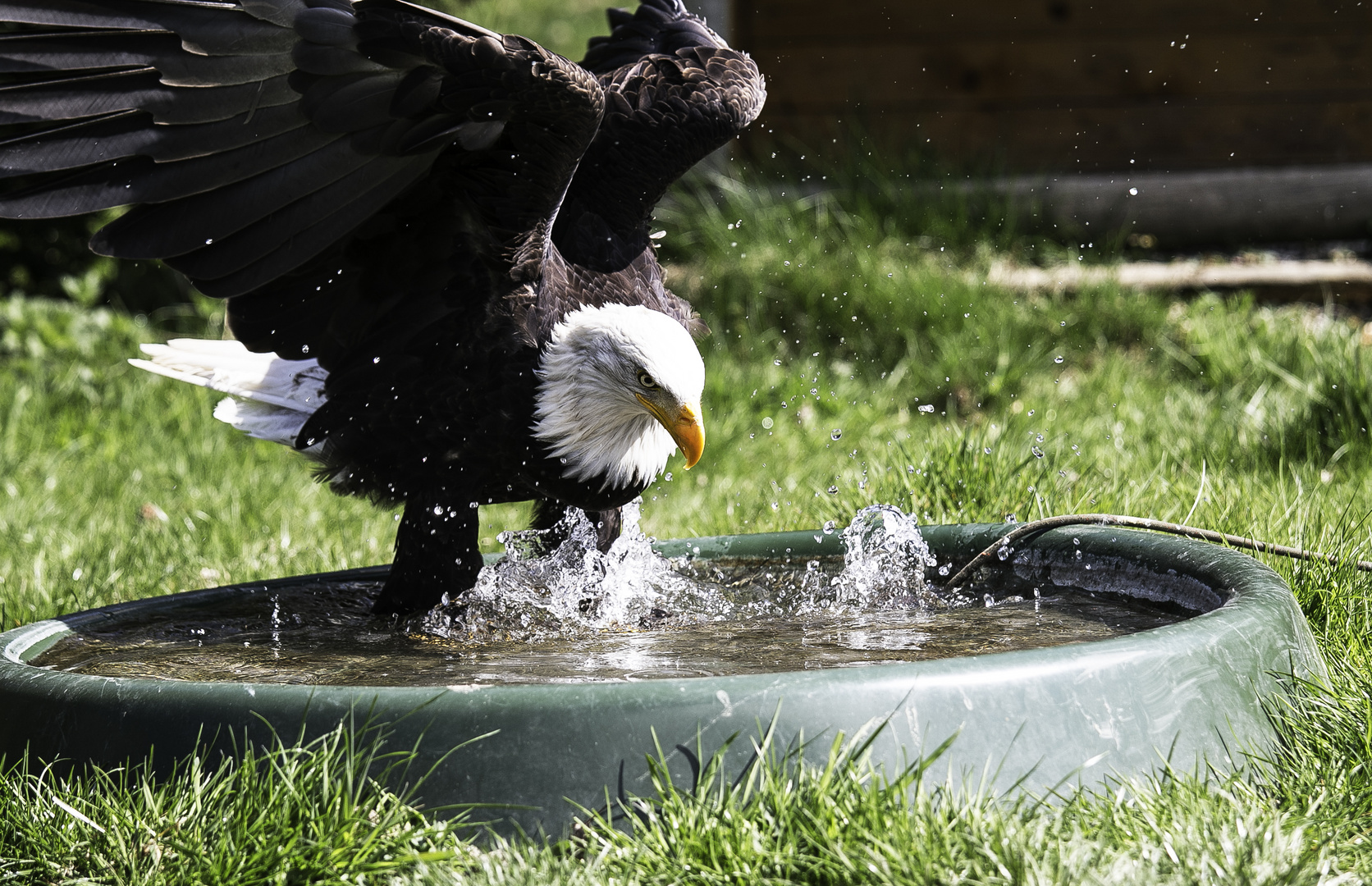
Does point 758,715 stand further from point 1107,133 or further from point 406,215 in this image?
point 1107,133

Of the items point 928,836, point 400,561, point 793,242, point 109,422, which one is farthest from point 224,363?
point 793,242

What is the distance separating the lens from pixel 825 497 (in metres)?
3.40

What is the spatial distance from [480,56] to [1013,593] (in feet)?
4.62

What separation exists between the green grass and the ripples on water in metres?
0.41

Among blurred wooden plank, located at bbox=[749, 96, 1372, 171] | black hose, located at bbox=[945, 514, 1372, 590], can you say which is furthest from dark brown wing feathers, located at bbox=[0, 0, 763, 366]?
blurred wooden plank, located at bbox=[749, 96, 1372, 171]

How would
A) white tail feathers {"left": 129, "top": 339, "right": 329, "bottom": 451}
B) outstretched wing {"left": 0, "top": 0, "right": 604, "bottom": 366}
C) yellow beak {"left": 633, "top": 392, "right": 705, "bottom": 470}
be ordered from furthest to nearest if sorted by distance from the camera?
white tail feathers {"left": 129, "top": 339, "right": 329, "bottom": 451}, yellow beak {"left": 633, "top": 392, "right": 705, "bottom": 470}, outstretched wing {"left": 0, "top": 0, "right": 604, "bottom": 366}

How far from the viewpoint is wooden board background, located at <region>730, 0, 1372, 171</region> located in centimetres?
646

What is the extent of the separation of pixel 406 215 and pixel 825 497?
1284 mm

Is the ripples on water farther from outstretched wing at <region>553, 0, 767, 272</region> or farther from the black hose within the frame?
outstretched wing at <region>553, 0, 767, 272</region>

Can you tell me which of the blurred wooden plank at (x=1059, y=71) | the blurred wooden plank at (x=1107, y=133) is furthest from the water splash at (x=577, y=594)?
the blurred wooden plank at (x=1059, y=71)

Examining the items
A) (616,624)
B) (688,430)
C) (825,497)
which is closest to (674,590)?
(616,624)

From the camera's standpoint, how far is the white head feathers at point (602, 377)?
2748 millimetres

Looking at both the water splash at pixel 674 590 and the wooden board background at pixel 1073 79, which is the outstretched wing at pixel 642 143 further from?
the wooden board background at pixel 1073 79

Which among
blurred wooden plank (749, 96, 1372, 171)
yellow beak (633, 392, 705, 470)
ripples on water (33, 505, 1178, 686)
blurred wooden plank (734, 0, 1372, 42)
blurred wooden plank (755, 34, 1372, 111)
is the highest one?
blurred wooden plank (734, 0, 1372, 42)
